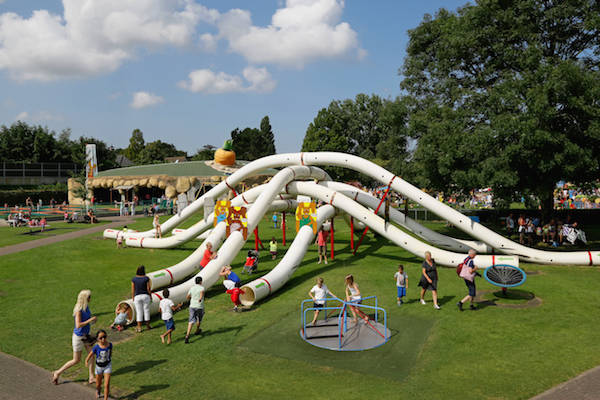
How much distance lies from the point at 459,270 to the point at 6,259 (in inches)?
882

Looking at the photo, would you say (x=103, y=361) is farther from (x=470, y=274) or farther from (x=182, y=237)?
(x=182, y=237)

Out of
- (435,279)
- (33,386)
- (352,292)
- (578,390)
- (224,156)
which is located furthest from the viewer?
(224,156)

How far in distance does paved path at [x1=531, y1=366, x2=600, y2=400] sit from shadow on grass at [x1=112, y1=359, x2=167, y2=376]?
8692 mm

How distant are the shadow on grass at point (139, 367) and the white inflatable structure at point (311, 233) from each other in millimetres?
3157

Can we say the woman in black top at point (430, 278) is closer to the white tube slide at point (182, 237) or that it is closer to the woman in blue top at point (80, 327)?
the woman in blue top at point (80, 327)

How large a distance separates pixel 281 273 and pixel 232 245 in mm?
2397

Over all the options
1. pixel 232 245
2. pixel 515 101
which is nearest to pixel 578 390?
pixel 232 245

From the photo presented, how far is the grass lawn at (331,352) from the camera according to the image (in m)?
9.06

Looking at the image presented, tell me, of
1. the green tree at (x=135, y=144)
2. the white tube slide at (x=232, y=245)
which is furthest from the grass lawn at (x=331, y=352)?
the green tree at (x=135, y=144)

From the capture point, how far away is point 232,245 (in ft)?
56.2

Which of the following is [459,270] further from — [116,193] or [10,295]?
[116,193]

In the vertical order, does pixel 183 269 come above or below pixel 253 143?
below

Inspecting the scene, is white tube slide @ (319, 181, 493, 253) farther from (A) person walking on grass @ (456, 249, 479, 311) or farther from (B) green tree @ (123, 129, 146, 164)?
(B) green tree @ (123, 129, 146, 164)

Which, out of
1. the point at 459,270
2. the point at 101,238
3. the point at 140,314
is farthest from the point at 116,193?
the point at 459,270
